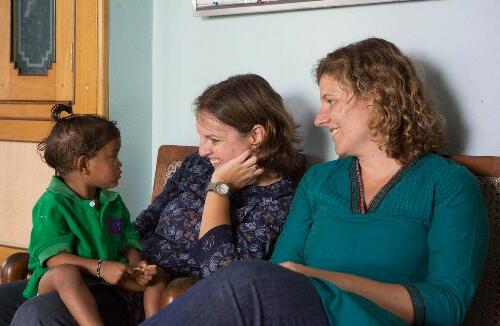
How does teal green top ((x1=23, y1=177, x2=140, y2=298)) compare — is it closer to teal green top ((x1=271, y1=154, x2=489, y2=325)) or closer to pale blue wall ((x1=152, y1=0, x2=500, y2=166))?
teal green top ((x1=271, y1=154, x2=489, y2=325))

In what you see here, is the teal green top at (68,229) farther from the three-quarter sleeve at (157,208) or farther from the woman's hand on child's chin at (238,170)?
the woman's hand on child's chin at (238,170)

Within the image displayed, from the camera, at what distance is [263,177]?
2.04 metres

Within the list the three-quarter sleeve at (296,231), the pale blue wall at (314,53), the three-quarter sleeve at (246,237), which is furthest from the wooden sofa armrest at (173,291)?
the pale blue wall at (314,53)

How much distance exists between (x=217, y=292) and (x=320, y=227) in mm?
538

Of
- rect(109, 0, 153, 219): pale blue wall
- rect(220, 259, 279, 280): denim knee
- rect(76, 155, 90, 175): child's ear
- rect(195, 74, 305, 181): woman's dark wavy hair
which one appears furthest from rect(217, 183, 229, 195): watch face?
rect(109, 0, 153, 219): pale blue wall

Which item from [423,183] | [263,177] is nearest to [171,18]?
[263,177]

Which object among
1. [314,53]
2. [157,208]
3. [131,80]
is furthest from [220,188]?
[131,80]

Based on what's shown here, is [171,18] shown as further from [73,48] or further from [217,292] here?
[217,292]

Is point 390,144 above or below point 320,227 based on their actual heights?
above

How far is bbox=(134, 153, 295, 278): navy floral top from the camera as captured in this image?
1.86m

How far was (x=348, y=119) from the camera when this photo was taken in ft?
5.81

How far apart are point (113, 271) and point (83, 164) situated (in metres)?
0.35

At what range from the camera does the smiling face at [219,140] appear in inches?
78.0

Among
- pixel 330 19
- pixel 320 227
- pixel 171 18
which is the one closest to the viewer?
pixel 320 227
